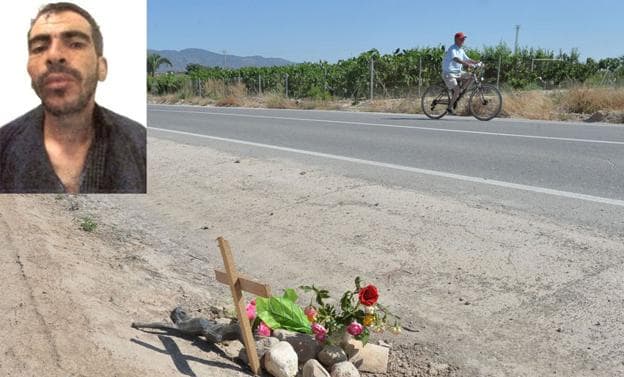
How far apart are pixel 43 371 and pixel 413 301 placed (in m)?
2.39

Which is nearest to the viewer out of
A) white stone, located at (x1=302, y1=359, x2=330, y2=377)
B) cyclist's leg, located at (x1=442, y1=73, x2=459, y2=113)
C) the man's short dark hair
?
the man's short dark hair

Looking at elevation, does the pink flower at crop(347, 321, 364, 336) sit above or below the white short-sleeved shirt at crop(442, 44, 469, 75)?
below

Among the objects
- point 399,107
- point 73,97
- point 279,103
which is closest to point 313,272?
point 73,97

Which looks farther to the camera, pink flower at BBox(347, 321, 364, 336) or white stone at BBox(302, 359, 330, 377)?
pink flower at BBox(347, 321, 364, 336)

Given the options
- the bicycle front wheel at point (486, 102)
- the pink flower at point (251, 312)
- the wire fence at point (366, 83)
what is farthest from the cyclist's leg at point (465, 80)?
the pink flower at point (251, 312)

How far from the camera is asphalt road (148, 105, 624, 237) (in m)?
6.13

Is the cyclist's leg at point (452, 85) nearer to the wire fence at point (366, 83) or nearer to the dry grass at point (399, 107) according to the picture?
the dry grass at point (399, 107)

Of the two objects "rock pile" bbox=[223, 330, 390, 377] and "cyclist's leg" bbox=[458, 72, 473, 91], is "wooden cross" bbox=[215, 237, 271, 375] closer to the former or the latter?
"rock pile" bbox=[223, 330, 390, 377]

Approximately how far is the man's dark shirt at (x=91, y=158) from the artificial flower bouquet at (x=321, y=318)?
956mm

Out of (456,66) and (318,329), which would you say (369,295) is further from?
(456,66)

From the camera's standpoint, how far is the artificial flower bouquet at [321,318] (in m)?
3.57

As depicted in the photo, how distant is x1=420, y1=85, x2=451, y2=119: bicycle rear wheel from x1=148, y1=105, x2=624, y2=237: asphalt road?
618 mm

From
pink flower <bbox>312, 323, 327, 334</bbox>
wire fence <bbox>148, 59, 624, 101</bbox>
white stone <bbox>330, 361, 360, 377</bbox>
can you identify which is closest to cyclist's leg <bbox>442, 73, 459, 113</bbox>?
wire fence <bbox>148, 59, 624, 101</bbox>

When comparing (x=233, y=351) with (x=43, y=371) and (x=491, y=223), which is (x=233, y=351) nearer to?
(x=43, y=371)
